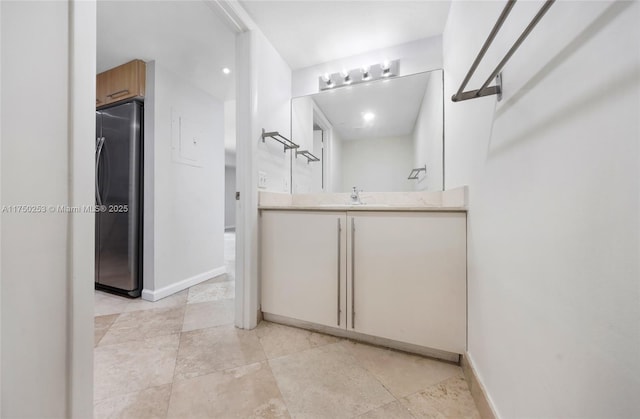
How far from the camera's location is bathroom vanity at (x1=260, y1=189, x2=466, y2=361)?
117 cm

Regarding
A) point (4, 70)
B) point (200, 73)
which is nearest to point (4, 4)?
point (4, 70)

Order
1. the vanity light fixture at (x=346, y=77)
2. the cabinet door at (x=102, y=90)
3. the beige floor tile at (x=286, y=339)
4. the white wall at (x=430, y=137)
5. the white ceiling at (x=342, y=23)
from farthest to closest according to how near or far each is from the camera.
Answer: the cabinet door at (x=102, y=90) → the vanity light fixture at (x=346, y=77) → the white wall at (x=430, y=137) → the white ceiling at (x=342, y=23) → the beige floor tile at (x=286, y=339)

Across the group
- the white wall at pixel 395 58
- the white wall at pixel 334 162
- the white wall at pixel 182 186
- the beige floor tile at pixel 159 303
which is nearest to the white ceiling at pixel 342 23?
the white wall at pixel 395 58

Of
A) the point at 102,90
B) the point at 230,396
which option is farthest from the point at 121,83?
the point at 230,396

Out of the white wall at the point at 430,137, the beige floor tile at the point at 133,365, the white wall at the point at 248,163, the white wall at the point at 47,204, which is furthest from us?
the white wall at the point at 430,137

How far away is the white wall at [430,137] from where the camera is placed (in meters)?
1.66

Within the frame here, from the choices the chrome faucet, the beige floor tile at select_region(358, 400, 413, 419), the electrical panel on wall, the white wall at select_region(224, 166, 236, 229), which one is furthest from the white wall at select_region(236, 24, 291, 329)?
the white wall at select_region(224, 166, 236, 229)

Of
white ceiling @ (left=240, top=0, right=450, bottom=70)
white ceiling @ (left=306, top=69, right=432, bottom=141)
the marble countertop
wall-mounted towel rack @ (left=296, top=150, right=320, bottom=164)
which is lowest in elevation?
the marble countertop

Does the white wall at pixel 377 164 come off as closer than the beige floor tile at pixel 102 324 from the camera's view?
No

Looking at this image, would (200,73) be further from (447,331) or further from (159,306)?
(447,331)

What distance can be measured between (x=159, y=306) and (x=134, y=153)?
1.38 metres

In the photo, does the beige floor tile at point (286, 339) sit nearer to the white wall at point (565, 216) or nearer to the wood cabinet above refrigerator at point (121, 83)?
the white wall at point (565, 216)

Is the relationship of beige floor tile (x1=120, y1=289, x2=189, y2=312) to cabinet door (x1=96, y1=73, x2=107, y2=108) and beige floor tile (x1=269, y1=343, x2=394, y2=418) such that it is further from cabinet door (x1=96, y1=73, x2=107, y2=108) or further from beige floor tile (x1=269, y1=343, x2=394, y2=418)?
cabinet door (x1=96, y1=73, x2=107, y2=108)

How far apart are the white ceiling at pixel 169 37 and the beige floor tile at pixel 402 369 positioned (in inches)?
88.9
